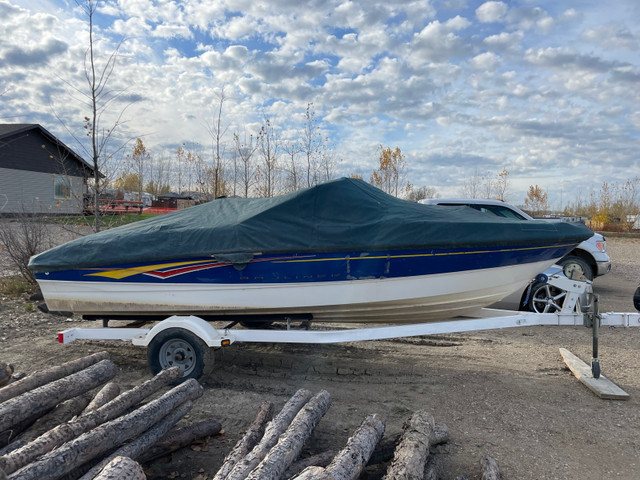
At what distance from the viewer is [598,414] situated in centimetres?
408

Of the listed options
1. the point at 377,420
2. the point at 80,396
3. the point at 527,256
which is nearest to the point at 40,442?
the point at 80,396

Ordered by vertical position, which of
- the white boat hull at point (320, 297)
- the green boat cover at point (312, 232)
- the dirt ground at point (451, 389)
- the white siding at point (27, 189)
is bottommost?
the dirt ground at point (451, 389)

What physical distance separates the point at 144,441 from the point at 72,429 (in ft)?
1.50

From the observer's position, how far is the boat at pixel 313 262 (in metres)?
4.46

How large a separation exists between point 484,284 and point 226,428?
Answer: 2843 millimetres

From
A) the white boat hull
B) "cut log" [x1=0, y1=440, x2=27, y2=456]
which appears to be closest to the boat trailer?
the white boat hull

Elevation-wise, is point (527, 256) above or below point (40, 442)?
above

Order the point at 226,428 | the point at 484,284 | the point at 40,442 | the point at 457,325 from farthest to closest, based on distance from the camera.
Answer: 1. the point at 484,284
2. the point at 457,325
3. the point at 226,428
4. the point at 40,442

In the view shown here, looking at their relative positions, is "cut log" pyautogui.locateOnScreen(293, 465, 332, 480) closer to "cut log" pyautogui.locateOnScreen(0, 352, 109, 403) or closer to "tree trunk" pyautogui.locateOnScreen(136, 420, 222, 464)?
"tree trunk" pyautogui.locateOnScreen(136, 420, 222, 464)

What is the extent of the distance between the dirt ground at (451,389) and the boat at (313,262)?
0.74 meters

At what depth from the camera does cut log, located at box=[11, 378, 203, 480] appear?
246 centimetres

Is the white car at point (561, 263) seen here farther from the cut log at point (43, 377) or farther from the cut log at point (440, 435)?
the cut log at point (43, 377)

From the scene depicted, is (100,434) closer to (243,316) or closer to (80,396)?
(80,396)

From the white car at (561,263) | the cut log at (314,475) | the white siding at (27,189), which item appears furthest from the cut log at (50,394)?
the white siding at (27,189)
